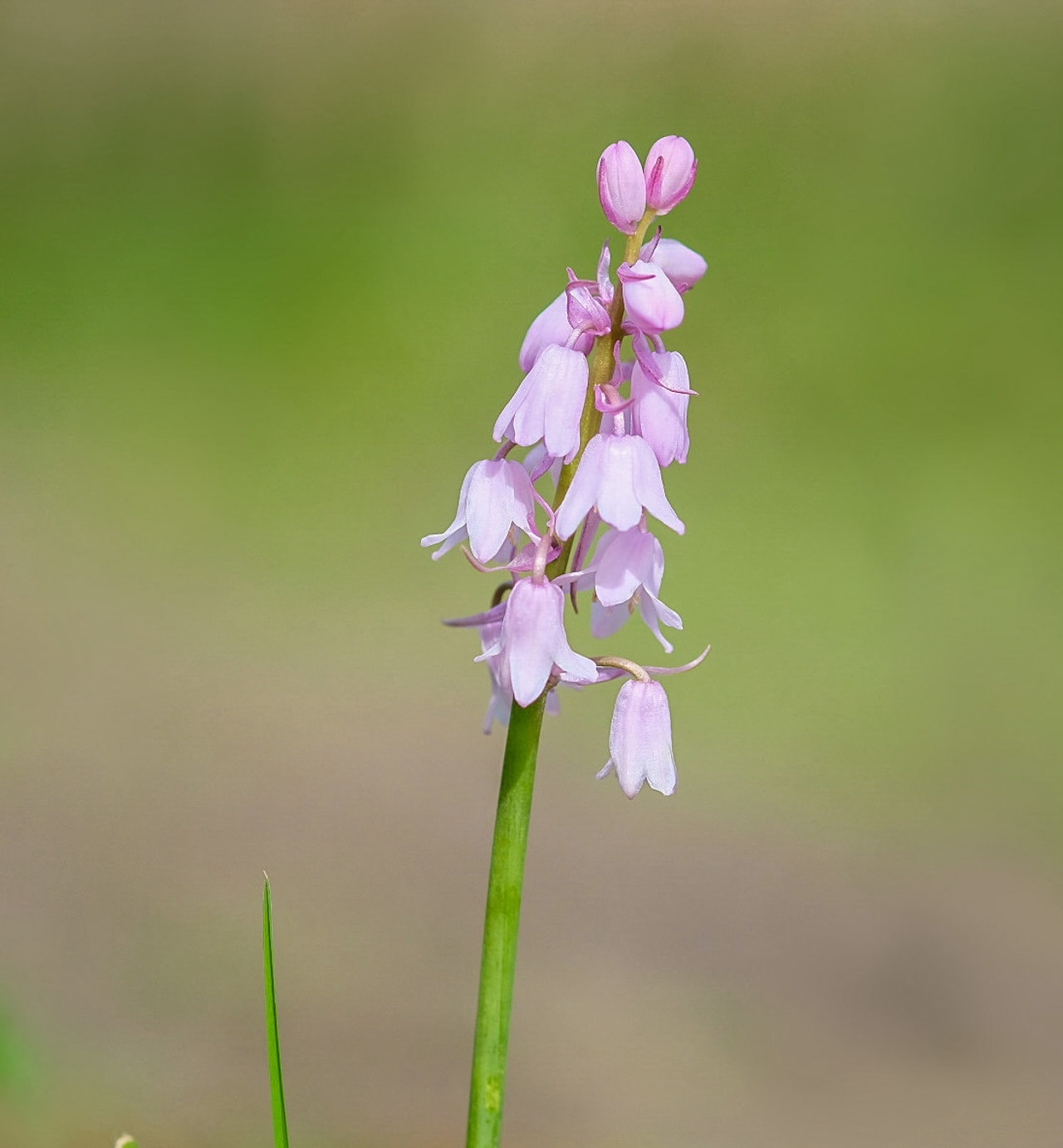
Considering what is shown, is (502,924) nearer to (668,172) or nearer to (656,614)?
(656,614)

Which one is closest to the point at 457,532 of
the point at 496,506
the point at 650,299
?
the point at 496,506

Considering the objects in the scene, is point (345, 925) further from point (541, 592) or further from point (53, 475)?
point (53, 475)

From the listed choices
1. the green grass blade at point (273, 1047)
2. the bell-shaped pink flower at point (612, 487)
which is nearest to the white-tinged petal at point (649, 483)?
the bell-shaped pink flower at point (612, 487)

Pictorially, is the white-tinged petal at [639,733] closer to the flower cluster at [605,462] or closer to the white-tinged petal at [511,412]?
the flower cluster at [605,462]

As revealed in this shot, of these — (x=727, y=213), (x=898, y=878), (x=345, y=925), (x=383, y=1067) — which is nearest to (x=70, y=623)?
(x=345, y=925)

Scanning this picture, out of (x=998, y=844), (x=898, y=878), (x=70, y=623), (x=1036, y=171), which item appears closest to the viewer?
(x=898, y=878)
